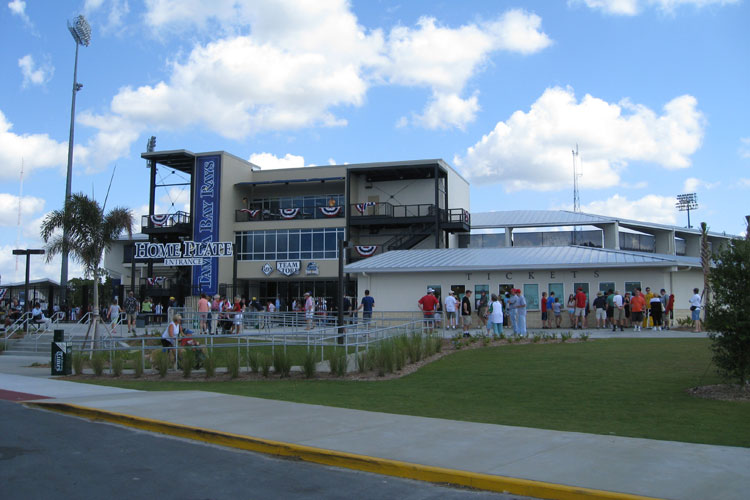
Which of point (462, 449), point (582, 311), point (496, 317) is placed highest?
point (582, 311)

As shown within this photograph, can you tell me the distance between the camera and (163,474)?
22.2 ft

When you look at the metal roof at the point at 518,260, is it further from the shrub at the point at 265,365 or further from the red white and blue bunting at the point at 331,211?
the shrub at the point at 265,365

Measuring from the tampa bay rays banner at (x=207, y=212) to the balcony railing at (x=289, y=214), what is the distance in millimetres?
2240

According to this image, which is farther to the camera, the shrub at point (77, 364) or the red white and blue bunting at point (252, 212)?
the red white and blue bunting at point (252, 212)

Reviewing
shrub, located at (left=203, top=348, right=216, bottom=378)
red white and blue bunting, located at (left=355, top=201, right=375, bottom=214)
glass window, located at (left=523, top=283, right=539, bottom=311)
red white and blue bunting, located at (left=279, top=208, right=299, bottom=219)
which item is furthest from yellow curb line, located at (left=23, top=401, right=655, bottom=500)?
red white and blue bunting, located at (left=279, top=208, right=299, bottom=219)

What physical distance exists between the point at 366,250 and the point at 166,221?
14894 mm

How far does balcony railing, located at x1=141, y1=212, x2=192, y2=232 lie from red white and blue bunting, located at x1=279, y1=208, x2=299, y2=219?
6827 mm

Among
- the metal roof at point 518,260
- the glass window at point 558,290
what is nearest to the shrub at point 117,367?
the metal roof at point 518,260

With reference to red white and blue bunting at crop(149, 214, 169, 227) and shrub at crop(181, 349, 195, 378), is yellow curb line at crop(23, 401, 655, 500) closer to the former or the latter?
shrub at crop(181, 349, 195, 378)

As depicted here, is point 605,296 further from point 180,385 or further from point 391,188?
point 391,188

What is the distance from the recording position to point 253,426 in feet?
29.1

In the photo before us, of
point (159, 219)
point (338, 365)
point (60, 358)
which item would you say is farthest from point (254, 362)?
point (159, 219)

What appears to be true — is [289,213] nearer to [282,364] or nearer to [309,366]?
[282,364]

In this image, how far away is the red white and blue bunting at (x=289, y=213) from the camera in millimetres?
47438
